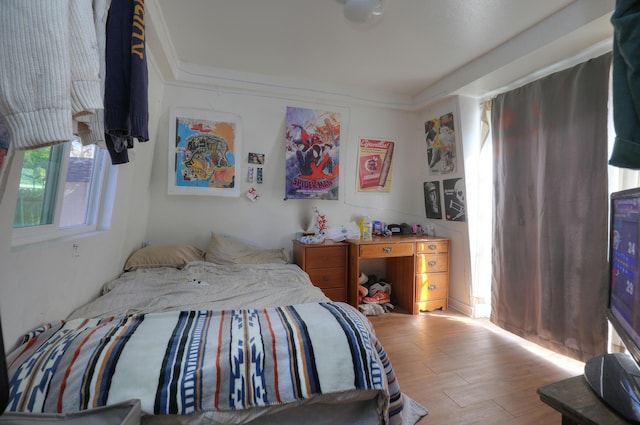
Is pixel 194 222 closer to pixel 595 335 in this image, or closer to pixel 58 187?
pixel 58 187

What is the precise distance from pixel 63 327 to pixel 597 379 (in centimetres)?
208

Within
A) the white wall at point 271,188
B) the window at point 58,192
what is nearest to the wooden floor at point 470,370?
the white wall at point 271,188

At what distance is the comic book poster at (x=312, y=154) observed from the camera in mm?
3100

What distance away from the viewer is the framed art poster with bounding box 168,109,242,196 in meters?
2.75

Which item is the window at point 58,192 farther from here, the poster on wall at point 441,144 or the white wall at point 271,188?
the poster on wall at point 441,144

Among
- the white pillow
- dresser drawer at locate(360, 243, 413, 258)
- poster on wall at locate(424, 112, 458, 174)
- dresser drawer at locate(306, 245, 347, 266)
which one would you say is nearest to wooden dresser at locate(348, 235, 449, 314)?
dresser drawer at locate(360, 243, 413, 258)

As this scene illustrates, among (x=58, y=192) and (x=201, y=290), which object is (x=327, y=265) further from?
(x=58, y=192)

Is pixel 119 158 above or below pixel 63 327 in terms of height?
above

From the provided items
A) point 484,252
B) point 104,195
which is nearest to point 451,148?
point 484,252

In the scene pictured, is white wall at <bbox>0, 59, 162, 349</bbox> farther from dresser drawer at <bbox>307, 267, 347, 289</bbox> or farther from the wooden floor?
the wooden floor

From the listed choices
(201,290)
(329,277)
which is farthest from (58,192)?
(329,277)

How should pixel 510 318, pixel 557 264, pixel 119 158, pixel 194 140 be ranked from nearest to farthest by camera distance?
pixel 119 158
pixel 557 264
pixel 510 318
pixel 194 140

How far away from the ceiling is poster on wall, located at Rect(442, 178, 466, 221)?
0.96 m

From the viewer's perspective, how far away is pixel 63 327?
4.15 ft
